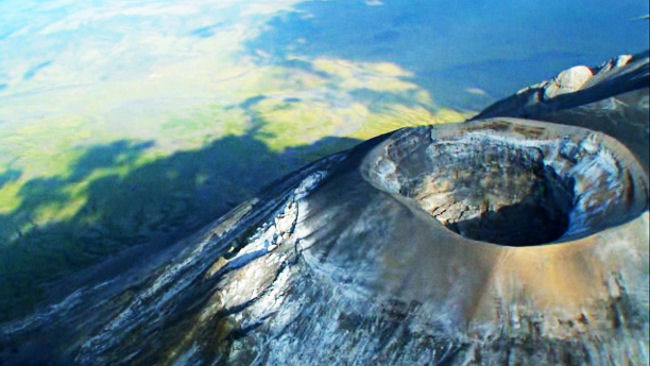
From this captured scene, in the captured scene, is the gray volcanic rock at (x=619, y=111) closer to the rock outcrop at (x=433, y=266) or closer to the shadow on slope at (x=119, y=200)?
the rock outcrop at (x=433, y=266)

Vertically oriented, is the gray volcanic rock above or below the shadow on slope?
above

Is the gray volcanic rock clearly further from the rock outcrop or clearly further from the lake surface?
the lake surface

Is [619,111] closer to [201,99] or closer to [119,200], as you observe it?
[119,200]

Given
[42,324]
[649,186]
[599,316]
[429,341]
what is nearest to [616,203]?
[649,186]

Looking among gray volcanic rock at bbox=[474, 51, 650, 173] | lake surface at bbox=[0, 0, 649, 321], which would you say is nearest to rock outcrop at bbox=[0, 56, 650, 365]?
gray volcanic rock at bbox=[474, 51, 650, 173]

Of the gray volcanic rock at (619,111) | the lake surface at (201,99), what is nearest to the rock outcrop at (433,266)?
the gray volcanic rock at (619,111)

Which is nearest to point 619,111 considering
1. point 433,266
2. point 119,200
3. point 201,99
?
point 433,266
